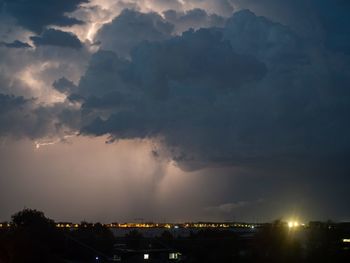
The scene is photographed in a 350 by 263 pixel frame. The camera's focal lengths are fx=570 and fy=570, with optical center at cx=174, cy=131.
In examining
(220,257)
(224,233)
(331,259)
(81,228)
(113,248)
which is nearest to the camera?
(331,259)

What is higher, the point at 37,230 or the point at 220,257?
the point at 37,230

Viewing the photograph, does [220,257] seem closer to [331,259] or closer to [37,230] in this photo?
[331,259]

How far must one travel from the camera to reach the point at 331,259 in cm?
6919

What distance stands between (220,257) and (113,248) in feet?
A: 89.8

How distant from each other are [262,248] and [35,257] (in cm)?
3048

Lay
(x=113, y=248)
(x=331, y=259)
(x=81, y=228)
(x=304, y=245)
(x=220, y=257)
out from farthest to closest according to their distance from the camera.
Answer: (x=81, y=228), (x=113, y=248), (x=304, y=245), (x=220, y=257), (x=331, y=259)

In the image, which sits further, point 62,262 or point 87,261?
point 87,261

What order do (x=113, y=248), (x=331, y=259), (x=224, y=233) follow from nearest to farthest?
(x=331, y=259) → (x=113, y=248) → (x=224, y=233)

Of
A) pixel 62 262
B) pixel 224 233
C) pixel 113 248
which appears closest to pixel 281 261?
pixel 62 262

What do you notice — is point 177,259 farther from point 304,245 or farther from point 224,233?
point 224,233

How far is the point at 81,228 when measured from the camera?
477 feet

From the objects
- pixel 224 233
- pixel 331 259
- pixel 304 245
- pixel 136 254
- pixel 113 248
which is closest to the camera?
pixel 331 259

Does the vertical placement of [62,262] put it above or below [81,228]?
below

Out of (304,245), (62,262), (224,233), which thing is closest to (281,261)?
(304,245)
